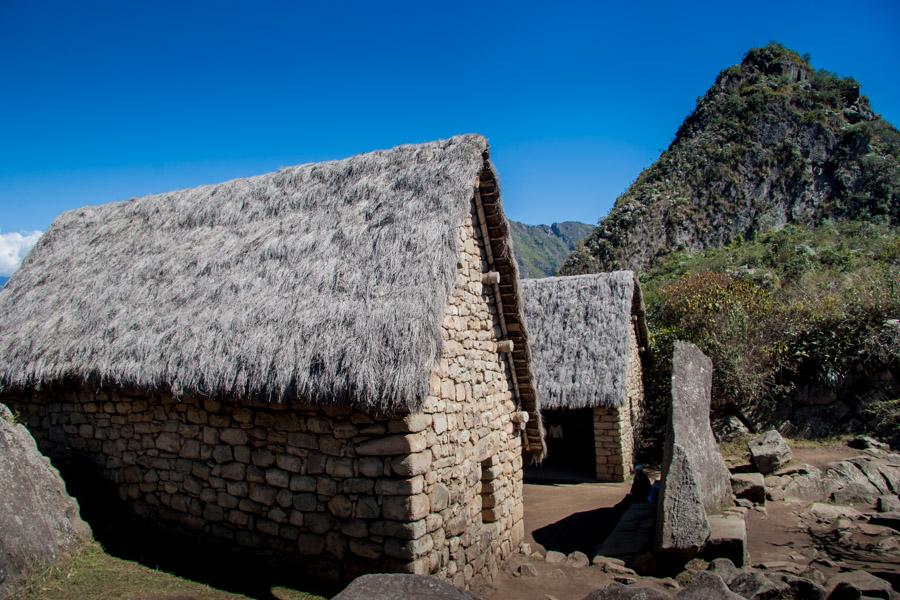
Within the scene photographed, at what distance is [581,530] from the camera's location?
972 centimetres

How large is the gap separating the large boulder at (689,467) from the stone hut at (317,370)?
80.7 inches

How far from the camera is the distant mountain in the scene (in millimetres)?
63747

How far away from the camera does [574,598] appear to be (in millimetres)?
6668

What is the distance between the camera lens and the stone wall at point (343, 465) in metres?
5.88

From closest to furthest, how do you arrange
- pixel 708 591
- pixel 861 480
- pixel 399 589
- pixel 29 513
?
pixel 399 589 → pixel 708 591 → pixel 29 513 → pixel 861 480

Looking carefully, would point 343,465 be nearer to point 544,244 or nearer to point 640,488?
point 640,488

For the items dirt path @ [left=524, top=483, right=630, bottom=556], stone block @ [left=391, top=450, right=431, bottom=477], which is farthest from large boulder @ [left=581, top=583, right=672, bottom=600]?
dirt path @ [left=524, top=483, right=630, bottom=556]

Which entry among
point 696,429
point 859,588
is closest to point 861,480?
point 696,429

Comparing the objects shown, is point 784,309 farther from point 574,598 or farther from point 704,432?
point 574,598

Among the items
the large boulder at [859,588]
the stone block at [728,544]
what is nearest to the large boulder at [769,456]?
the stone block at [728,544]

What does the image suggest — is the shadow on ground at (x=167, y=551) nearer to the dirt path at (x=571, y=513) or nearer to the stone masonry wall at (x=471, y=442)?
the stone masonry wall at (x=471, y=442)

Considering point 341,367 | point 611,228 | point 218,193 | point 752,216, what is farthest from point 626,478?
point 752,216

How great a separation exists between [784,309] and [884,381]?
9.85 feet

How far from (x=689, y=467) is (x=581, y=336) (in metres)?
6.93
